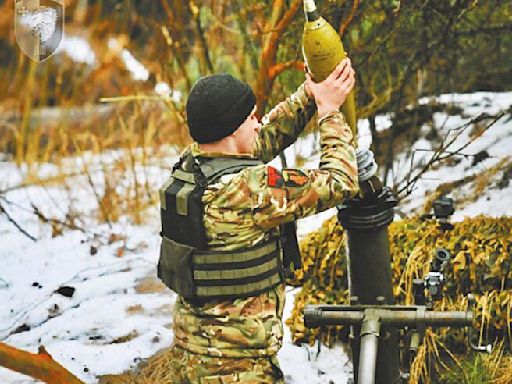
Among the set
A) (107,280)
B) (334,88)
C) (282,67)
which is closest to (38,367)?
(334,88)

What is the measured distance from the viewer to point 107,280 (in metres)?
5.00

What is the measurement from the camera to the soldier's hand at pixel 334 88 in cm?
235

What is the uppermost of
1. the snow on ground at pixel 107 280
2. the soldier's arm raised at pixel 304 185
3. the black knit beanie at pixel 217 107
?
the black knit beanie at pixel 217 107

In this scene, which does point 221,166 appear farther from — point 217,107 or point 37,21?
point 37,21

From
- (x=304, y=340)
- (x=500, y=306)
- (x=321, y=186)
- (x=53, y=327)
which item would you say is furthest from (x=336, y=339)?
(x=321, y=186)

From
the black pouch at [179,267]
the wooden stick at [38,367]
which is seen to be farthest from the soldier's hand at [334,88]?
the wooden stick at [38,367]

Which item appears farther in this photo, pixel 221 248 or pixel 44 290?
pixel 44 290

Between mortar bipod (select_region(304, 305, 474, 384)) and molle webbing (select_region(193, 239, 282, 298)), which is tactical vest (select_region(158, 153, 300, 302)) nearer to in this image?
molle webbing (select_region(193, 239, 282, 298))

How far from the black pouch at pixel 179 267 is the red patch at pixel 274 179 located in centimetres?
32

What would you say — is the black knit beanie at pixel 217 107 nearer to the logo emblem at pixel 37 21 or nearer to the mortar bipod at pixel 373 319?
the mortar bipod at pixel 373 319

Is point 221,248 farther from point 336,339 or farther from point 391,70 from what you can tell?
point 391,70

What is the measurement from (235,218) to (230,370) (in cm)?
48

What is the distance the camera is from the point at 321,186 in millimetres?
2285

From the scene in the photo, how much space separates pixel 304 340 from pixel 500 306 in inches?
37.1
